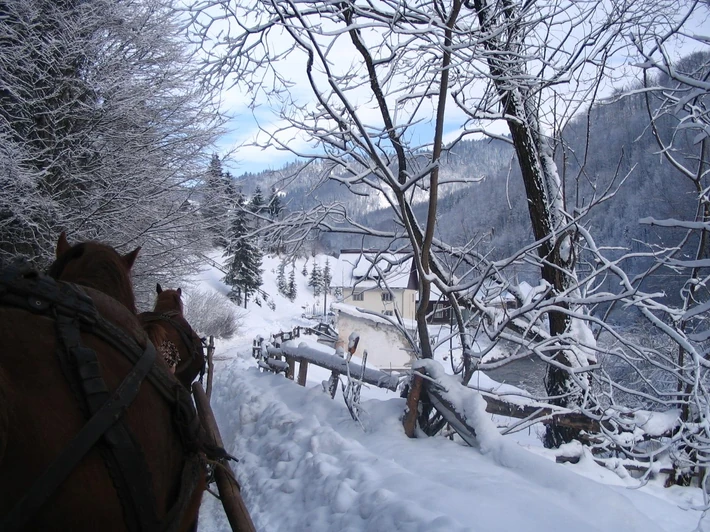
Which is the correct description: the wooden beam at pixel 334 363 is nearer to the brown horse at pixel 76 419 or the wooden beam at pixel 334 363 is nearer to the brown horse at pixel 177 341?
the brown horse at pixel 177 341

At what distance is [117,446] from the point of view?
4.58 ft

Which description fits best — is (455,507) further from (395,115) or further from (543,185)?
(543,185)

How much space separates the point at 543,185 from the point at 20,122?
9934 millimetres

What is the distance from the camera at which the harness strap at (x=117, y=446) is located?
1371mm

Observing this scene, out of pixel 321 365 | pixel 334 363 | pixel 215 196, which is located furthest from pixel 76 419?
pixel 215 196

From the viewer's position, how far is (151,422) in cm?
163

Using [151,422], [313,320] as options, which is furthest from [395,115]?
[313,320]

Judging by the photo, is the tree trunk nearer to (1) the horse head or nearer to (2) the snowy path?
(2) the snowy path

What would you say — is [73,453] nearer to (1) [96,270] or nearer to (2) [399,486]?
(1) [96,270]

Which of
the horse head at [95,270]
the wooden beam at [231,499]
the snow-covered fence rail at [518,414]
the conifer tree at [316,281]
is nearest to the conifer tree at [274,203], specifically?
the snow-covered fence rail at [518,414]

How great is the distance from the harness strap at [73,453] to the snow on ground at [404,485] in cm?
185

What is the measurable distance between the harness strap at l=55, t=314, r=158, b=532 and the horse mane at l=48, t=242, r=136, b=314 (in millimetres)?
549

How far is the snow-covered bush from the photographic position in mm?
27603

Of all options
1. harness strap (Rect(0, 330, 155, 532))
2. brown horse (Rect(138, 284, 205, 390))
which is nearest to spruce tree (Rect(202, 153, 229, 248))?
brown horse (Rect(138, 284, 205, 390))
